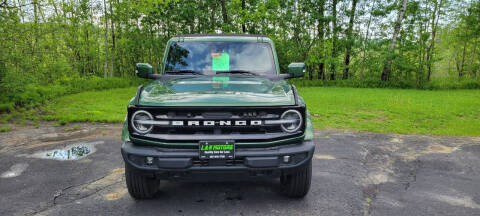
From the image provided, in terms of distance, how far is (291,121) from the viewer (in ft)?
9.50

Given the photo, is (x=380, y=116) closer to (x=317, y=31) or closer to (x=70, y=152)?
(x=70, y=152)

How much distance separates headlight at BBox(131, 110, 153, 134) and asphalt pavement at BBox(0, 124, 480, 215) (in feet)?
2.94

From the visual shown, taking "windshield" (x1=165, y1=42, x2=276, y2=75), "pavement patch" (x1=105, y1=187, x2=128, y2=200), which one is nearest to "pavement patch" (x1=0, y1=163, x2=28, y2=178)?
"pavement patch" (x1=105, y1=187, x2=128, y2=200)

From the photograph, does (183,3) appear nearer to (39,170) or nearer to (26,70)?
(26,70)

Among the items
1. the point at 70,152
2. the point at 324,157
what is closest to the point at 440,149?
the point at 324,157

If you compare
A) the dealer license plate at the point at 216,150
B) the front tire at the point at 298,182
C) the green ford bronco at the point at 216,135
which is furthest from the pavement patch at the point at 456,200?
the dealer license plate at the point at 216,150

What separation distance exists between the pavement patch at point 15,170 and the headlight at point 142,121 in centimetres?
263

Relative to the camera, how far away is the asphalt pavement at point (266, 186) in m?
3.25

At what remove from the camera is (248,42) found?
4.36 m

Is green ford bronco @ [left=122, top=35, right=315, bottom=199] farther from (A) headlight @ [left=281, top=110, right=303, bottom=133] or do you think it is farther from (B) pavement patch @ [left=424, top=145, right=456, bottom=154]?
(B) pavement patch @ [left=424, top=145, right=456, bottom=154]

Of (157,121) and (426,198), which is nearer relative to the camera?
(157,121)

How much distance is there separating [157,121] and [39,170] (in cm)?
277

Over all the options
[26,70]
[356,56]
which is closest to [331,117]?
[26,70]

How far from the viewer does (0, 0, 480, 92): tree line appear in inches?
802
